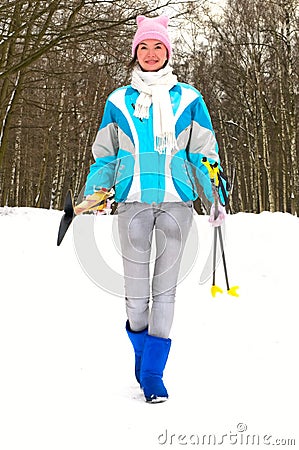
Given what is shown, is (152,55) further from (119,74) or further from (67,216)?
(119,74)

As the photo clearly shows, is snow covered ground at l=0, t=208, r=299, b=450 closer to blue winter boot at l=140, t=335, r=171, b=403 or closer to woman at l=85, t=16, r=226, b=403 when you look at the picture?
blue winter boot at l=140, t=335, r=171, b=403

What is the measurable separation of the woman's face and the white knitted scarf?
47 millimetres

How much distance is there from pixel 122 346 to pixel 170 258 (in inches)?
46.8

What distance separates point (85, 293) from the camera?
568 cm

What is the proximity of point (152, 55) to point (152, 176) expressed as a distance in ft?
2.28

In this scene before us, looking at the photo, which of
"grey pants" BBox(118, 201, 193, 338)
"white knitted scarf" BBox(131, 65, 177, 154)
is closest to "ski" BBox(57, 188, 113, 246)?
"grey pants" BBox(118, 201, 193, 338)

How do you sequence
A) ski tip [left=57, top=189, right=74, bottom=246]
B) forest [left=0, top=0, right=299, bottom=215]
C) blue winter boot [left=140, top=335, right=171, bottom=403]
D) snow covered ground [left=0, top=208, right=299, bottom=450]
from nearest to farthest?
snow covered ground [left=0, top=208, right=299, bottom=450]
blue winter boot [left=140, top=335, right=171, bottom=403]
ski tip [left=57, top=189, right=74, bottom=246]
forest [left=0, top=0, right=299, bottom=215]

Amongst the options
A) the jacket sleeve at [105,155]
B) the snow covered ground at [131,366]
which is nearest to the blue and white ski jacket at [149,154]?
the jacket sleeve at [105,155]

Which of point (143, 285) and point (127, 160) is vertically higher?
point (127, 160)

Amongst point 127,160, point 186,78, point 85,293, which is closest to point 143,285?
point 127,160

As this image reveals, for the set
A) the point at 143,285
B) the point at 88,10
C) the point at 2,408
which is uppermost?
the point at 88,10

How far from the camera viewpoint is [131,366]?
347cm

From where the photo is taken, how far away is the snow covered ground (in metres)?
2.44

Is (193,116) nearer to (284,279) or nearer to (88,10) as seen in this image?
(284,279)
